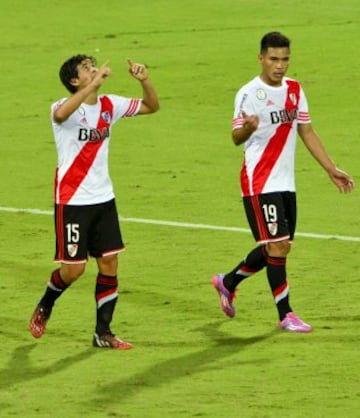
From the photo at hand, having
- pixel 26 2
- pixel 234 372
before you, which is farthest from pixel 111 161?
pixel 26 2

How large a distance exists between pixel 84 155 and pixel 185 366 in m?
1.83

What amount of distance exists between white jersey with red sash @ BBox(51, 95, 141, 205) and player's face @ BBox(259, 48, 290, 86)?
4.45 ft

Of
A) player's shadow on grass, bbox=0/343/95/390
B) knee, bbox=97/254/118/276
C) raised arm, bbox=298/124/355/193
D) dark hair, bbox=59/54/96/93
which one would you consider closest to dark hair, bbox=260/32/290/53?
raised arm, bbox=298/124/355/193

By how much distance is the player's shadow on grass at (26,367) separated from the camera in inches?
512

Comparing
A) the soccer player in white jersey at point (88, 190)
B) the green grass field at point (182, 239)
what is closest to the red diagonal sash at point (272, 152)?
the soccer player in white jersey at point (88, 190)

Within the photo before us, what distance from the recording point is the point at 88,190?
13805mm

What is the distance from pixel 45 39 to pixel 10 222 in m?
15.6

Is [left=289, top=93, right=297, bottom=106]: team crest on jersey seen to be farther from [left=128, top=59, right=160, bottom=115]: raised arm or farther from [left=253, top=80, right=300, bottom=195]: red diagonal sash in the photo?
Answer: [left=128, top=59, right=160, bottom=115]: raised arm

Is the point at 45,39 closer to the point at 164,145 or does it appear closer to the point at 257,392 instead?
the point at 164,145

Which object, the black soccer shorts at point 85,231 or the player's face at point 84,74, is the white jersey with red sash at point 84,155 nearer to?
the black soccer shorts at point 85,231

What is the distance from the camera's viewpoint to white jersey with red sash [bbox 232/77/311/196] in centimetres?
1430

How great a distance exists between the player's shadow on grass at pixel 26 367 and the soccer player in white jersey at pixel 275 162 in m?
1.71

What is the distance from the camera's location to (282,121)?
14375 mm

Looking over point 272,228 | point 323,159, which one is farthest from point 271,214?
point 323,159
